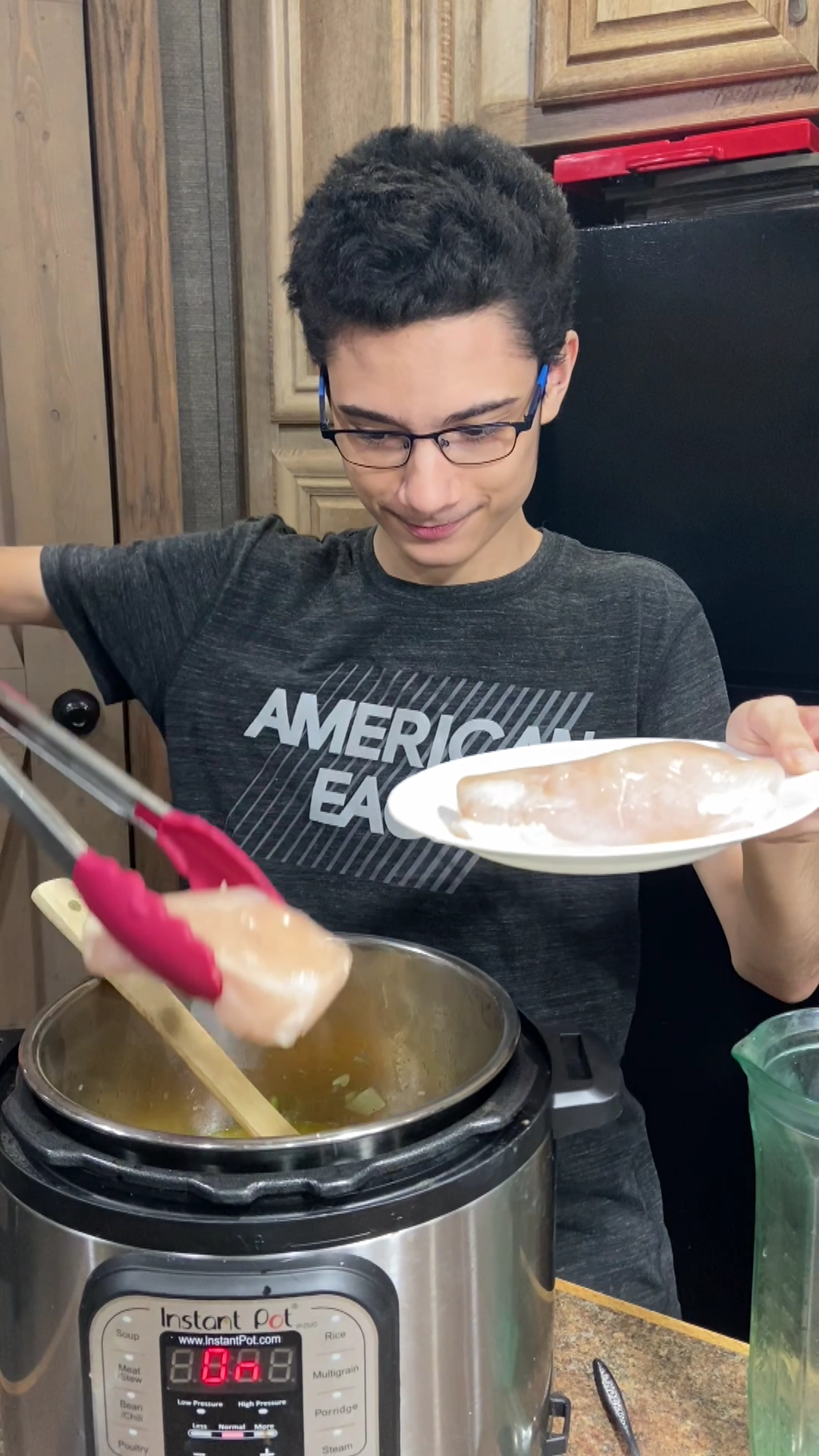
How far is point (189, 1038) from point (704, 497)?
113cm

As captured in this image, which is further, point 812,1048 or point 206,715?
point 206,715

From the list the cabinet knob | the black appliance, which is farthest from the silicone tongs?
the cabinet knob

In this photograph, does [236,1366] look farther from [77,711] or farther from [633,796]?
[77,711]

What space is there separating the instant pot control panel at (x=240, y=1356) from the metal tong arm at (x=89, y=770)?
0.23 m

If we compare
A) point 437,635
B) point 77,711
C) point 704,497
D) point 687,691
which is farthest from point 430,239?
point 77,711

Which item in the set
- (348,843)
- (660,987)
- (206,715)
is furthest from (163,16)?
(660,987)

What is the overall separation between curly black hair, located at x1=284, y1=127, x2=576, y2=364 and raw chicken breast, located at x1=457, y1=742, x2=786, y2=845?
41cm

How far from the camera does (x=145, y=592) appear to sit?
117cm

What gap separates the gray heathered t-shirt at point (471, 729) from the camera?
3.45ft

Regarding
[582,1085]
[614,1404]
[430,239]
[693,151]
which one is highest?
[693,151]

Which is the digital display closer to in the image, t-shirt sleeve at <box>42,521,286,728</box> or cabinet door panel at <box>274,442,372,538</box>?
t-shirt sleeve at <box>42,521,286,728</box>

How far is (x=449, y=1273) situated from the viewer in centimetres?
50

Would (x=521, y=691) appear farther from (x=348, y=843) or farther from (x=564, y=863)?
(x=564, y=863)

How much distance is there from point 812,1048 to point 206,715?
71cm
